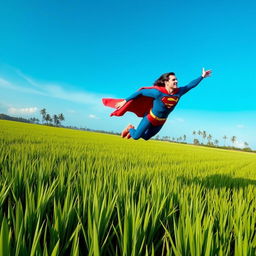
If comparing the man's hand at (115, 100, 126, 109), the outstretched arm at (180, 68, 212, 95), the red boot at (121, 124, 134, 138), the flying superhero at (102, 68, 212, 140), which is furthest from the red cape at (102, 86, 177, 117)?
the outstretched arm at (180, 68, 212, 95)

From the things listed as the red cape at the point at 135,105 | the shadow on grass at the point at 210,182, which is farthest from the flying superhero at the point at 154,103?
the shadow on grass at the point at 210,182

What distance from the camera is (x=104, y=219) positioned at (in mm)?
1409

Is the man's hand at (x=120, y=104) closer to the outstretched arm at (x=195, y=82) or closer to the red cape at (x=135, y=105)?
the red cape at (x=135, y=105)

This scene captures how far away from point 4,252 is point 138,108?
286 centimetres

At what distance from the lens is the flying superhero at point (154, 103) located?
2781 millimetres

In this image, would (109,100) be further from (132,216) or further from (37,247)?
(37,247)

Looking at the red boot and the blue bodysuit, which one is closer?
the blue bodysuit

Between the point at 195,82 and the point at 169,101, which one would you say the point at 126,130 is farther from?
the point at 195,82

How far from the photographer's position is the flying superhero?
9.12 feet

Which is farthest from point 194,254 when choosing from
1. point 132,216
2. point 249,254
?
point 132,216

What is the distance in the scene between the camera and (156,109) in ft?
9.22

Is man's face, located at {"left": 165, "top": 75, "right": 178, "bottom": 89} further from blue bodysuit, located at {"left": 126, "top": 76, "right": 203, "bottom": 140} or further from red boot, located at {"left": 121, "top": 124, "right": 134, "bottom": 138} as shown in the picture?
red boot, located at {"left": 121, "top": 124, "right": 134, "bottom": 138}

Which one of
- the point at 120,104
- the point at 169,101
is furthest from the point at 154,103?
the point at 120,104

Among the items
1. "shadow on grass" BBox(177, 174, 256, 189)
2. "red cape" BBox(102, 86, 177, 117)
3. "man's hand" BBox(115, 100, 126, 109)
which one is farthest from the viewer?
"shadow on grass" BBox(177, 174, 256, 189)
